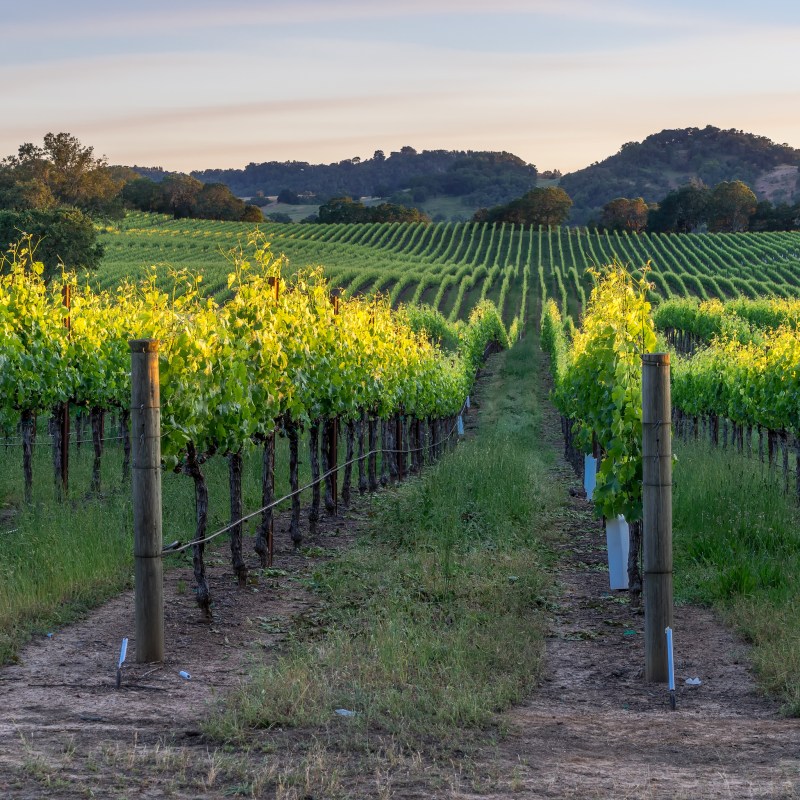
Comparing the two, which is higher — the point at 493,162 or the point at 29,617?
the point at 493,162

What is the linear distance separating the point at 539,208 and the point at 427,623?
113m

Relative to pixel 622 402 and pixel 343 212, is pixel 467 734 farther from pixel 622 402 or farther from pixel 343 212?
pixel 343 212

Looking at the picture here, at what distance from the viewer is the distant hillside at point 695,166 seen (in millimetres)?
175000

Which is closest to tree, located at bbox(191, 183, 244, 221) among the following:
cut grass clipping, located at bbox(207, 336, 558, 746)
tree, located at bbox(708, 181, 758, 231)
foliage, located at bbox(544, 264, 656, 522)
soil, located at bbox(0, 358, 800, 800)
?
tree, located at bbox(708, 181, 758, 231)

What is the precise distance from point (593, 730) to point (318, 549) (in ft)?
21.6

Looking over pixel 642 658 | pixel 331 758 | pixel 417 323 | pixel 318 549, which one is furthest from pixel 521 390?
pixel 331 758

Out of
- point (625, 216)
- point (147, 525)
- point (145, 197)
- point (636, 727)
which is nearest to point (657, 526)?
point (636, 727)

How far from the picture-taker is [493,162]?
19100cm

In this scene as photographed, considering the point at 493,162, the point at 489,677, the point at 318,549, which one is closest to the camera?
the point at 489,677

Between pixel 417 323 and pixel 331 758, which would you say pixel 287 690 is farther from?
pixel 417 323

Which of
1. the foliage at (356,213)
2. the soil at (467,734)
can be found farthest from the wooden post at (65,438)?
the foliage at (356,213)

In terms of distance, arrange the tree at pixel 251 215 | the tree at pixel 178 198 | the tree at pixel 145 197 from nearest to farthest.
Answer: the tree at pixel 145 197
the tree at pixel 178 198
the tree at pixel 251 215

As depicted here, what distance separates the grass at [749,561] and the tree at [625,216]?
109 metres

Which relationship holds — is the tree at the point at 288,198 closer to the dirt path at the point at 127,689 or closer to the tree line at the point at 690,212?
the tree line at the point at 690,212
